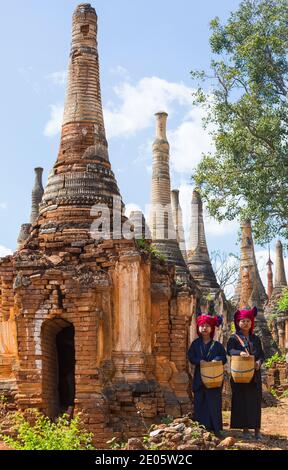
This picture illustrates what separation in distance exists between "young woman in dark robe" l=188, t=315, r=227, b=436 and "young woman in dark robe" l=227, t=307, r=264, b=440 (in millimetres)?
245

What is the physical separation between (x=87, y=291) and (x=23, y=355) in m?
1.37

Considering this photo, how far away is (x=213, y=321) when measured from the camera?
1052 centimetres

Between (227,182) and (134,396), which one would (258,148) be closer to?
(227,182)

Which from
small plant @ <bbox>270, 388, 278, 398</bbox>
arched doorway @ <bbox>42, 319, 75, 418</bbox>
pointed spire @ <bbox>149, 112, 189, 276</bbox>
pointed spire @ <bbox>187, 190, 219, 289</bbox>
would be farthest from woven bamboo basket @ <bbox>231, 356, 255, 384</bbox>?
pointed spire @ <bbox>187, 190, 219, 289</bbox>

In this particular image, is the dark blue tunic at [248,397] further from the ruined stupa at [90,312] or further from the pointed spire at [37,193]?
the pointed spire at [37,193]

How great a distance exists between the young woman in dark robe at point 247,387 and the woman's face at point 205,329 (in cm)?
37

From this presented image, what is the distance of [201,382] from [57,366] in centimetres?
348

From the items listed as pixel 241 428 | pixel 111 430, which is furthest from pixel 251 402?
pixel 111 430

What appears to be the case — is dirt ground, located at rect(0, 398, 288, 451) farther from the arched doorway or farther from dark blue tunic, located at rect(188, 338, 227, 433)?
the arched doorway

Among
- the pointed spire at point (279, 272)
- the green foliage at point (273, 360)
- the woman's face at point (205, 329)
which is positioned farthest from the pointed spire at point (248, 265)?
the woman's face at point (205, 329)

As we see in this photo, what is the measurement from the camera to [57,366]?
521 inches

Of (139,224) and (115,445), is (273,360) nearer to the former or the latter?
(139,224)

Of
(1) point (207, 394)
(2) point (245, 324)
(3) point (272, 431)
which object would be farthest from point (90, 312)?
(3) point (272, 431)

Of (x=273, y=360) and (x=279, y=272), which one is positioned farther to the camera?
(x=279, y=272)
